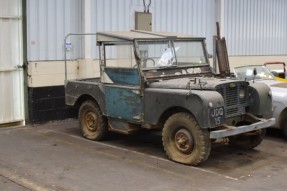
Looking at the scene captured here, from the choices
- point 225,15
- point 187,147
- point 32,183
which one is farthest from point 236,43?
point 32,183

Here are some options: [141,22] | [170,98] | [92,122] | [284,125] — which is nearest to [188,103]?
[170,98]

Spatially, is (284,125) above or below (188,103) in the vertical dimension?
below

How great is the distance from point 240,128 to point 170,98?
3.74ft

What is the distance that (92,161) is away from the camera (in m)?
7.11

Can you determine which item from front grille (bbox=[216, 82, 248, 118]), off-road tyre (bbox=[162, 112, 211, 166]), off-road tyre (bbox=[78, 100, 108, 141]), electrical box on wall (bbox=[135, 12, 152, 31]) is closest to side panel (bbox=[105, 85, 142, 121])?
off-road tyre (bbox=[78, 100, 108, 141])

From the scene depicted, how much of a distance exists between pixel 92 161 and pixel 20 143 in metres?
1.87

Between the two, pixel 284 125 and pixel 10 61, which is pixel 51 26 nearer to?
pixel 10 61

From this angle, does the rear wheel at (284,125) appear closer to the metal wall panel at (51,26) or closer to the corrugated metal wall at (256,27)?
the metal wall panel at (51,26)

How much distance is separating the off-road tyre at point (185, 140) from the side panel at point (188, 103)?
0.52ft

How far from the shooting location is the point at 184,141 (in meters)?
6.90

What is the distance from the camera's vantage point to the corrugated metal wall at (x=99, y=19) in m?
9.82

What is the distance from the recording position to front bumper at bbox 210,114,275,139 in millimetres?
6550

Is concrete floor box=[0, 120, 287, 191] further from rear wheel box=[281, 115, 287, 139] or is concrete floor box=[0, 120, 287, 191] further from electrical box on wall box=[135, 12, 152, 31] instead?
electrical box on wall box=[135, 12, 152, 31]

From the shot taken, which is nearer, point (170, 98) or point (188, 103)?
point (188, 103)
